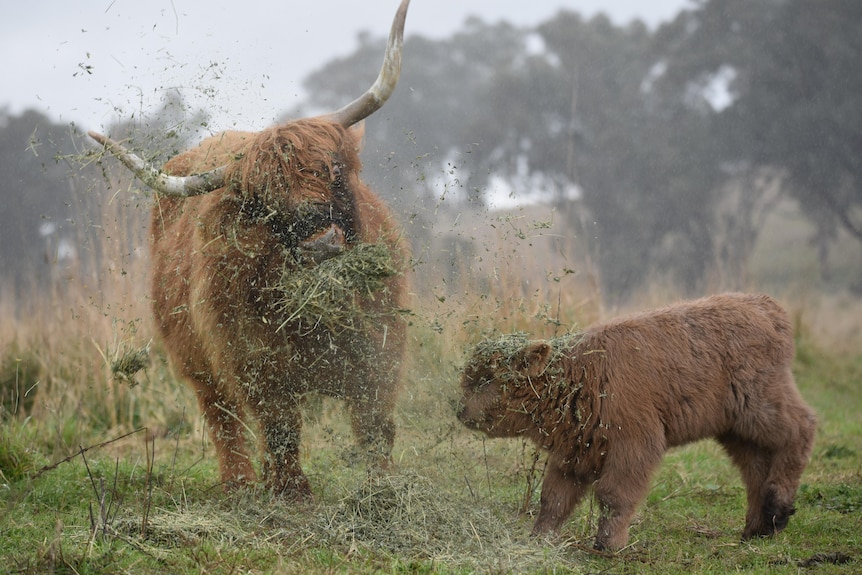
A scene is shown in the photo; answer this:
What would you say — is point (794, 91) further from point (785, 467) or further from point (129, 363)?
point (129, 363)

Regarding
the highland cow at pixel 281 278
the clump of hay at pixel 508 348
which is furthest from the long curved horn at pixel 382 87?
the clump of hay at pixel 508 348

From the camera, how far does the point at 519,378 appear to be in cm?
494

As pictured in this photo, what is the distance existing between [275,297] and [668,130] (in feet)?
72.3

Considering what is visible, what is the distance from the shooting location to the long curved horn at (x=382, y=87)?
209 inches

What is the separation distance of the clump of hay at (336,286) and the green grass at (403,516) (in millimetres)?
789

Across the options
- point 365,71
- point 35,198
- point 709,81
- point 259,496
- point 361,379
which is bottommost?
point 259,496

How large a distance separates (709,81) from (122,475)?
73.1 ft

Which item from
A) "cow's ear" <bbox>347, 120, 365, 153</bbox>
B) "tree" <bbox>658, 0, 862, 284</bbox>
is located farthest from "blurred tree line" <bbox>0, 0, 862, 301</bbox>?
"cow's ear" <bbox>347, 120, 365, 153</bbox>

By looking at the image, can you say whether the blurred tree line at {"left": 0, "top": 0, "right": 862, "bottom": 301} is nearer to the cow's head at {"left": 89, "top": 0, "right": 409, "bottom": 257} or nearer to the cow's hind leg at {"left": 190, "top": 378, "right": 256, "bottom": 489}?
the cow's hind leg at {"left": 190, "top": 378, "right": 256, "bottom": 489}

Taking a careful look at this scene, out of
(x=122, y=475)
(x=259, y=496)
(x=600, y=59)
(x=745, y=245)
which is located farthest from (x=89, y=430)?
(x=600, y=59)

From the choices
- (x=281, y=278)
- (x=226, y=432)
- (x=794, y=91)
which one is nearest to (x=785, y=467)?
(x=281, y=278)

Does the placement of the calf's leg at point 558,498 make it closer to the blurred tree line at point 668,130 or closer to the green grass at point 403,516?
the green grass at point 403,516

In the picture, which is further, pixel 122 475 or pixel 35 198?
pixel 35 198

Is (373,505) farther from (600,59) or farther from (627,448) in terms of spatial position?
(600,59)
